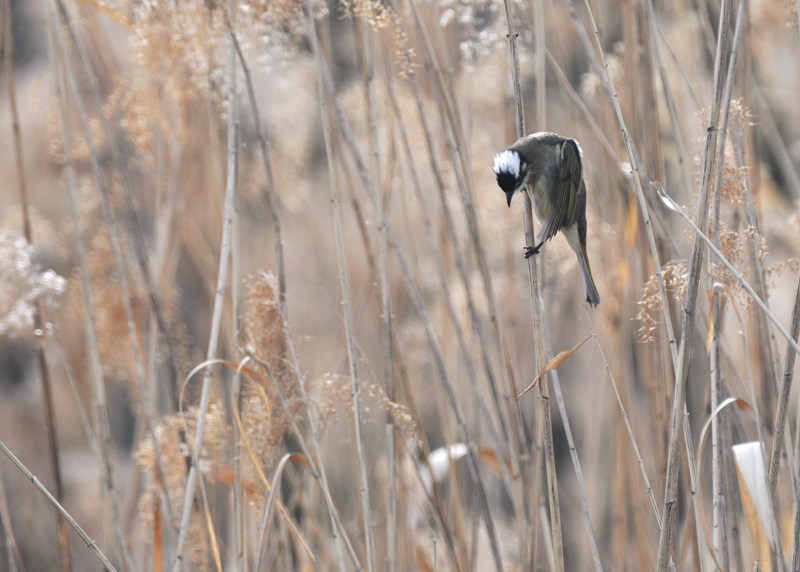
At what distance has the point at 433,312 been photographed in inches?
109

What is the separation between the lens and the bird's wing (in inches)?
52.1

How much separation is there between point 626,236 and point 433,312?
46.9 inches

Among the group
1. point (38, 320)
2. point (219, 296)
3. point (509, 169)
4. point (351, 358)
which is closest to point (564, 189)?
point (509, 169)

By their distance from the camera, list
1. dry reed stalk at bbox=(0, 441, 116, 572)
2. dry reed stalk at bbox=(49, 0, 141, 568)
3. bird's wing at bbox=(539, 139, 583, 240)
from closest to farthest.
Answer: dry reed stalk at bbox=(0, 441, 116, 572) < bird's wing at bbox=(539, 139, 583, 240) < dry reed stalk at bbox=(49, 0, 141, 568)

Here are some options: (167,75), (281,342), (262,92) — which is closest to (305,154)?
(262,92)

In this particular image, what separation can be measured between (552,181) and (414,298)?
33 centimetres

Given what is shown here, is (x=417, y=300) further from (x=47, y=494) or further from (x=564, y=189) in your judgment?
(x=47, y=494)

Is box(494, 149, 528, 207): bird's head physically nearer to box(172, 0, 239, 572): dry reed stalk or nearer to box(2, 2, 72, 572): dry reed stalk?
box(172, 0, 239, 572): dry reed stalk

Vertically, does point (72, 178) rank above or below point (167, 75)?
below

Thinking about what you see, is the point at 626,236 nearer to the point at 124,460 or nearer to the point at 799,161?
the point at 799,161

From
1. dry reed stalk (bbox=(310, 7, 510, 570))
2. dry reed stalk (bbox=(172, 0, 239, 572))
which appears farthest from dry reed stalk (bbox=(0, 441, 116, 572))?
dry reed stalk (bbox=(310, 7, 510, 570))

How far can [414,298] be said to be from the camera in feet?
4.68

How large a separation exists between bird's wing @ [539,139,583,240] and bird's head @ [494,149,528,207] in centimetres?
9

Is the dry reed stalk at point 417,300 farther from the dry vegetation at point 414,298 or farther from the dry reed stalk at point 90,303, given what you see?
the dry reed stalk at point 90,303
